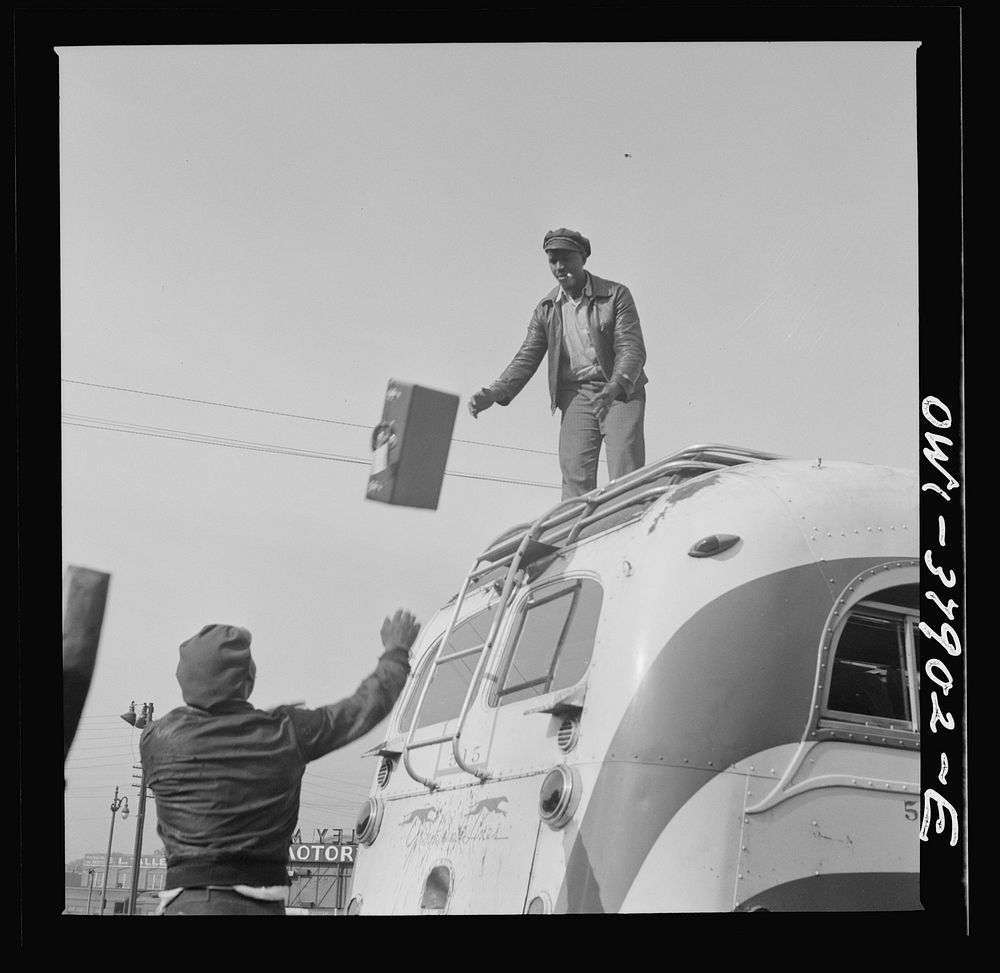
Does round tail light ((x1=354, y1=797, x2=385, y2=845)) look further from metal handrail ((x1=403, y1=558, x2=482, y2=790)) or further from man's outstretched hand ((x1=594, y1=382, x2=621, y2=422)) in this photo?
man's outstretched hand ((x1=594, y1=382, x2=621, y2=422))

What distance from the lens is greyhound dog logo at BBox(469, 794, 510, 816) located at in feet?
12.7

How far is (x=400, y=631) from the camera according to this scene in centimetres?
405

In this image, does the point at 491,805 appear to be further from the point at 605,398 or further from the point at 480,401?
the point at 605,398

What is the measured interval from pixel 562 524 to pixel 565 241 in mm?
1185

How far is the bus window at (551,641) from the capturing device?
397 centimetres

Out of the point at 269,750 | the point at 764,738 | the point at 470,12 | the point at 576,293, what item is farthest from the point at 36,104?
the point at 764,738

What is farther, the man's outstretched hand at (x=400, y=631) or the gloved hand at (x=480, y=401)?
the gloved hand at (x=480, y=401)

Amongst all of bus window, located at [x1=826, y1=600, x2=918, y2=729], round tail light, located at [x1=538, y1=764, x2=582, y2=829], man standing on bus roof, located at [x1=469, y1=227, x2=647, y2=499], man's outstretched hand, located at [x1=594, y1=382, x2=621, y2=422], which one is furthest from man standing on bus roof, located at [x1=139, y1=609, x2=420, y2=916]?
bus window, located at [x1=826, y1=600, x2=918, y2=729]

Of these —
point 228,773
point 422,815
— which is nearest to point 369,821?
point 422,815

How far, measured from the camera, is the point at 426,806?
14.3 feet

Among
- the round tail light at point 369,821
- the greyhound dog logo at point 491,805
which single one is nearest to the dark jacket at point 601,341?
the greyhound dog logo at point 491,805

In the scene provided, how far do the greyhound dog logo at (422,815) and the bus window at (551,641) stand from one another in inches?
20.1

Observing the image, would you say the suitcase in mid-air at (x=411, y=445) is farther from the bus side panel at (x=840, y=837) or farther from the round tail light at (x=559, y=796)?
the bus side panel at (x=840, y=837)

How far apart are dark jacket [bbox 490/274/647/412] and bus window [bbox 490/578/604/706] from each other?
84 cm
